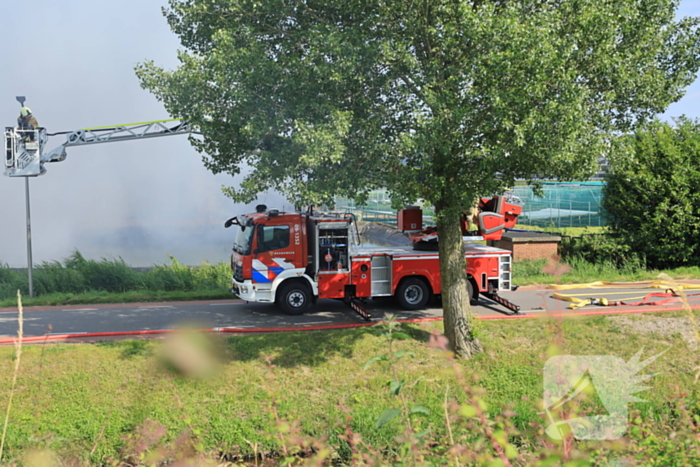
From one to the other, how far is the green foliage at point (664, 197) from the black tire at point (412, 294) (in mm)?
8087

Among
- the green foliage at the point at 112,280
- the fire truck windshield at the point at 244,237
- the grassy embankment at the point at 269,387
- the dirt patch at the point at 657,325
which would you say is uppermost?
the fire truck windshield at the point at 244,237

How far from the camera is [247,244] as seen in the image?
1278 centimetres

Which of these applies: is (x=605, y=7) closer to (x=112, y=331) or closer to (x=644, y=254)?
(x=112, y=331)

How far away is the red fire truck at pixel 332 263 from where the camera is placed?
12.6 metres

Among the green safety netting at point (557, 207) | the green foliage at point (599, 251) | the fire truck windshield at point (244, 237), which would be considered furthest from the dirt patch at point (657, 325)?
the green safety netting at point (557, 207)

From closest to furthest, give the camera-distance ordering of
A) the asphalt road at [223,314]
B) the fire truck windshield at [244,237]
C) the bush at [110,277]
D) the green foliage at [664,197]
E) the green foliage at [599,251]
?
1. the asphalt road at [223,314]
2. the fire truck windshield at [244,237]
3. the bush at [110,277]
4. the green foliage at [664,197]
5. the green foliage at [599,251]

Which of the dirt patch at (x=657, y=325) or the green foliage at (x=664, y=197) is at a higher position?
the green foliage at (x=664, y=197)

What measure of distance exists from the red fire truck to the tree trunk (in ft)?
8.90

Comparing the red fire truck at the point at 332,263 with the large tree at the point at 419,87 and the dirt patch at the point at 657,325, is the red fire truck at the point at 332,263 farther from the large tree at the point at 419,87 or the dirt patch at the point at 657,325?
the large tree at the point at 419,87

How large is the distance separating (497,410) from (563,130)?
4.02 m

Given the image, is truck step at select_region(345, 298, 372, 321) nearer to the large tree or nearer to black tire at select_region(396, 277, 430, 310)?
black tire at select_region(396, 277, 430, 310)

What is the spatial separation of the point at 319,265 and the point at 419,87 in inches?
212

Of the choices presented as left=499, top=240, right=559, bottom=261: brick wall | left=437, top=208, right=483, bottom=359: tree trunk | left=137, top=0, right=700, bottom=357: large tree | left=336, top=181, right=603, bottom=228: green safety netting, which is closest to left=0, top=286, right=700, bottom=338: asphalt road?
left=437, top=208, right=483, bottom=359: tree trunk

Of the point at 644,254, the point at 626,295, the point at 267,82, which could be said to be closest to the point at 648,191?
the point at 644,254
